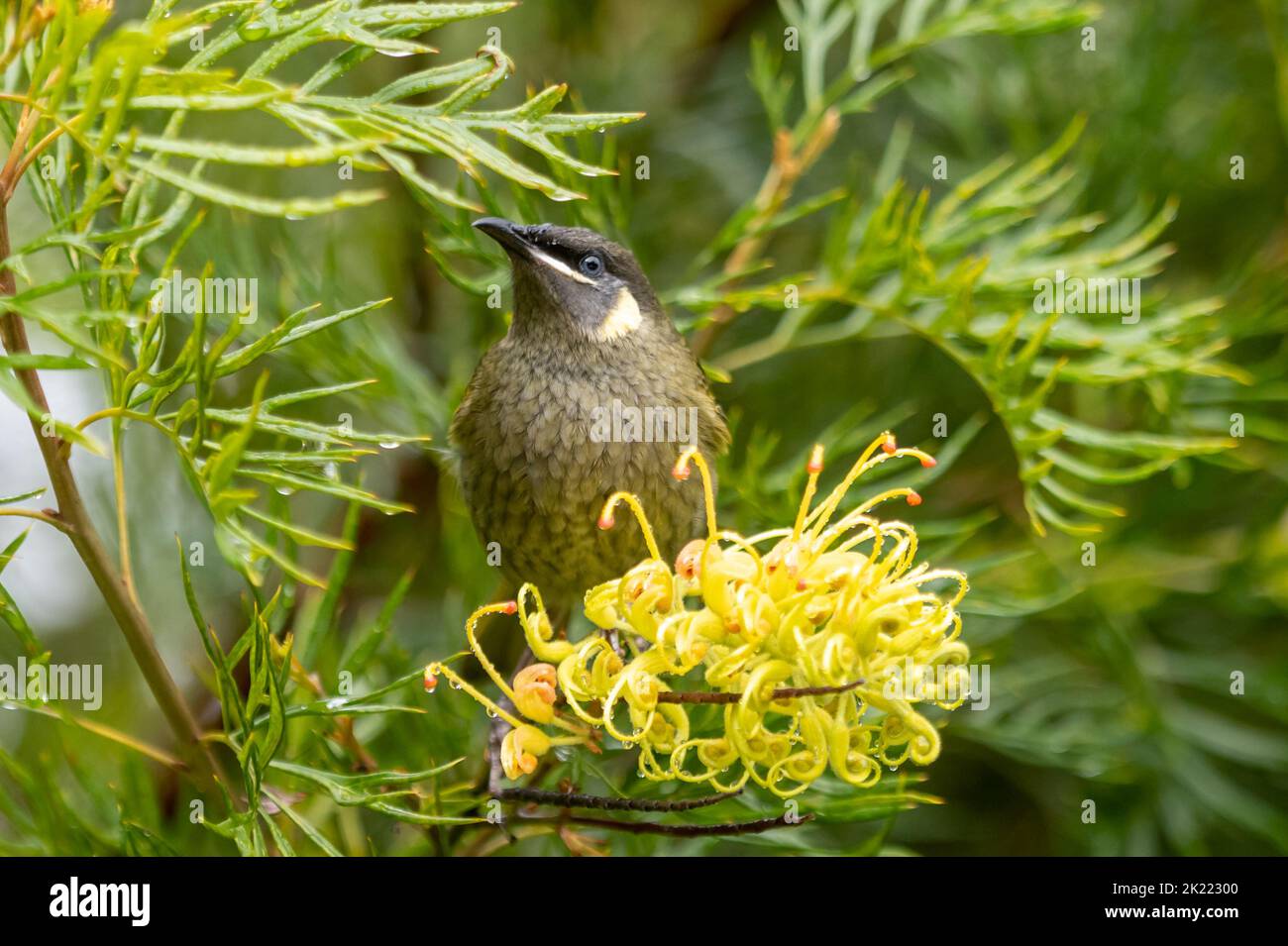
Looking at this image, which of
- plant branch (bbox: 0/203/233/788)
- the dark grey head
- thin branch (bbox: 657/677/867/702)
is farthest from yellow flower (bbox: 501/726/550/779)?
the dark grey head

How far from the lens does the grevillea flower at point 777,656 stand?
5.48ft

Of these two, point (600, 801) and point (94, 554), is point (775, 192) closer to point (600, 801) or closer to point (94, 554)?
point (600, 801)

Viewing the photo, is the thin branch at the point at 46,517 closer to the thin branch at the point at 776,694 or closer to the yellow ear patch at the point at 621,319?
the thin branch at the point at 776,694

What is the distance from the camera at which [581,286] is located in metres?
2.94

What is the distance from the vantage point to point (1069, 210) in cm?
352

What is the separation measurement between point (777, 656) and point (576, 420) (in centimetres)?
123

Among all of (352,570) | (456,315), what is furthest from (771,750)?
(456,315)

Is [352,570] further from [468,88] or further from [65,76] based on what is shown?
[65,76]

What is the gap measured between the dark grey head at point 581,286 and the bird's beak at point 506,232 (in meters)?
0.04

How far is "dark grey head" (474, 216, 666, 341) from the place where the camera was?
2865 millimetres

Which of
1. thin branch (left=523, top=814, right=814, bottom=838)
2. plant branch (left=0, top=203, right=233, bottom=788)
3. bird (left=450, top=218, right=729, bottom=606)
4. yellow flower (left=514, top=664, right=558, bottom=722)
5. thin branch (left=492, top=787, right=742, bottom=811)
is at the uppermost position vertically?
bird (left=450, top=218, right=729, bottom=606)

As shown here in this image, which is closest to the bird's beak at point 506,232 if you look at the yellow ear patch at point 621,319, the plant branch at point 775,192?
the yellow ear patch at point 621,319

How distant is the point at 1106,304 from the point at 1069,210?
644 mm

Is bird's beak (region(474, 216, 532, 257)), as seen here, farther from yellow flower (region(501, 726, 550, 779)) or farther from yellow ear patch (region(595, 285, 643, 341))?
yellow flower (region(501, 726, 550, 779))
